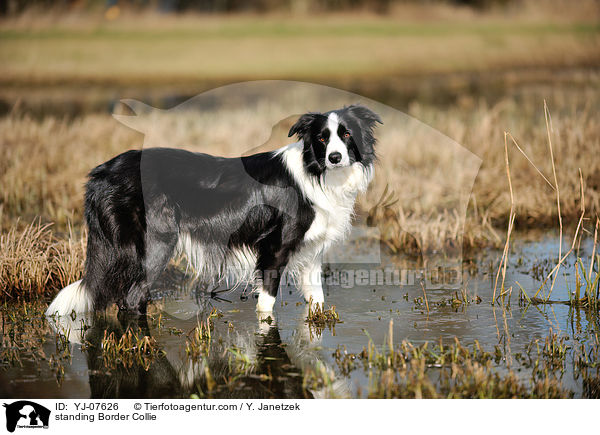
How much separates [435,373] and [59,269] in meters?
3.69

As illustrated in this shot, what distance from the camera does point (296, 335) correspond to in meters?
5.21

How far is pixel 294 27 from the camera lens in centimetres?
2102

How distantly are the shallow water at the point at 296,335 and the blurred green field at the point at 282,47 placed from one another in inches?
508

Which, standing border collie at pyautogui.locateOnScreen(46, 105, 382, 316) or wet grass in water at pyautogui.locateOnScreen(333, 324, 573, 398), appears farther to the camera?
standing border collie at pyautogui.locateOnScreen(46, 105, 382, 316)

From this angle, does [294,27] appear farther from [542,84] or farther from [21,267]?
[21,267]

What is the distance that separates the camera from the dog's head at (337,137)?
17.4 feet

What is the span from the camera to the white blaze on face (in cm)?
527

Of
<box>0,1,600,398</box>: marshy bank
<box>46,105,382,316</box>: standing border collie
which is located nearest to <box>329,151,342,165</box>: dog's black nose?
<box>46,105,382,316</box>: standing border collie

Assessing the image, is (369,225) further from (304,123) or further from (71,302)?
(71,302)

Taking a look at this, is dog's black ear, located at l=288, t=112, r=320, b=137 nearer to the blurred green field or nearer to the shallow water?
the shallow water

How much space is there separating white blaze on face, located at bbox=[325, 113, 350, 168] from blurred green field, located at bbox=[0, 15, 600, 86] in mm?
13507
